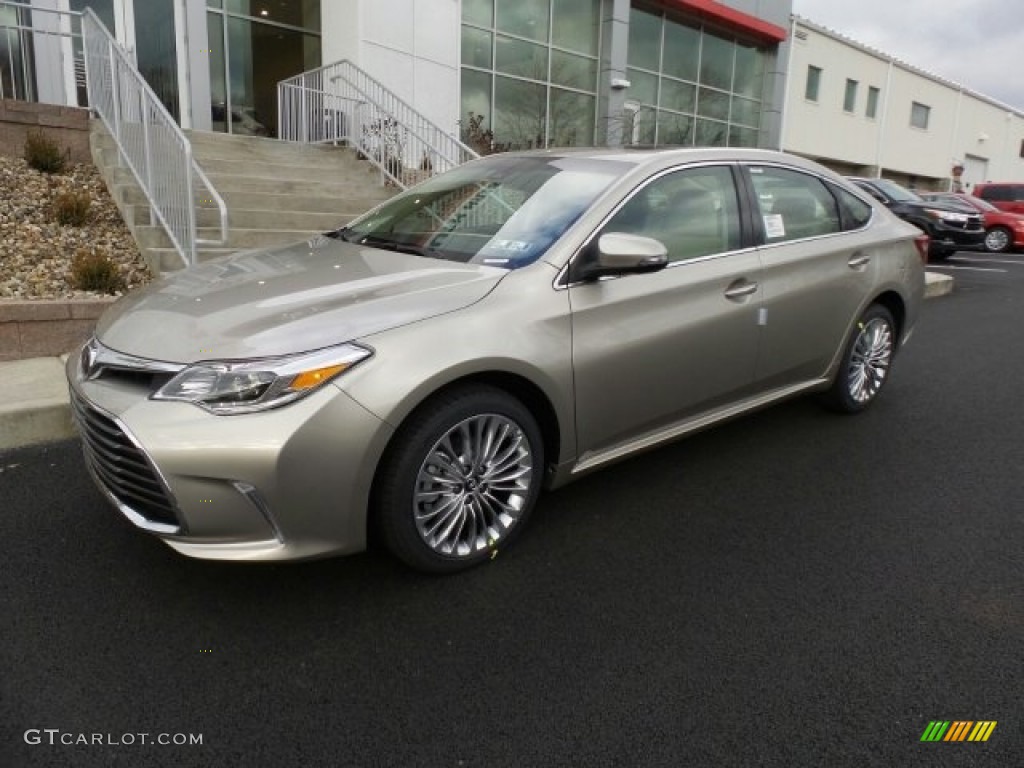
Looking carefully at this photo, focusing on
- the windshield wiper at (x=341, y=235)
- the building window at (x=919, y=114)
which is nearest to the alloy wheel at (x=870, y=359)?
the windshield wiper at (x=341, y=235)

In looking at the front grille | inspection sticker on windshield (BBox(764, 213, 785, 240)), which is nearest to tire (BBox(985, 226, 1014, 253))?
inspection sticker on windshield (BBox(764, 213, 785, 240))

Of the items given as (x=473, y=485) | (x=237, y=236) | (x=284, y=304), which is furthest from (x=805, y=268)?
(x=237, y=236)

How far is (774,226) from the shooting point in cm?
394

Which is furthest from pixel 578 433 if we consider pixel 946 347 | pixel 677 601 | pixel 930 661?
pixel 946 347

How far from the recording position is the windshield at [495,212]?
314cm

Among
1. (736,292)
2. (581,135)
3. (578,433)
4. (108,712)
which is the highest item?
(581,135)

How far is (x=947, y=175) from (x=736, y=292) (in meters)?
37.4

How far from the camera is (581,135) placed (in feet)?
58.5

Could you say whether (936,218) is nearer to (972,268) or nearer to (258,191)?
(972,268)

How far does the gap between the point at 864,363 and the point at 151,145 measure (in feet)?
19.4

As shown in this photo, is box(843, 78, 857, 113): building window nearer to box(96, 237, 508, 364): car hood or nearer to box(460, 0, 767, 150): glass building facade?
box(460, 0, 767, 150): glass building facade

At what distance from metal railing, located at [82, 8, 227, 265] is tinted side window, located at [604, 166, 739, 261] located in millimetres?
3761

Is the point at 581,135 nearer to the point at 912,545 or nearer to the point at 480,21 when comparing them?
the point at 480,21

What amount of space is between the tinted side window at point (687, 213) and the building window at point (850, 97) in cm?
2707
